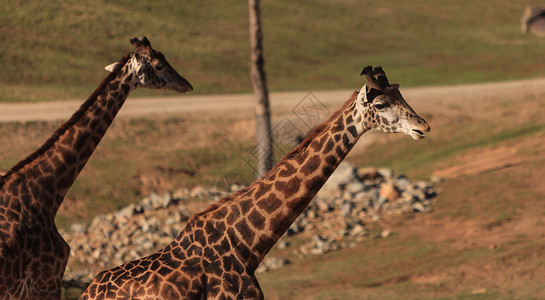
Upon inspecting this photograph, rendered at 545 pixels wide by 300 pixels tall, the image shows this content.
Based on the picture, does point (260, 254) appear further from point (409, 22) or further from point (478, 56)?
point (409, 22)

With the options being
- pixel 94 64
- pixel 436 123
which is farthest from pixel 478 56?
pixel 94 64

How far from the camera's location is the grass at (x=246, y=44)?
43656mm

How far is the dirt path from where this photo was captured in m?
36.2

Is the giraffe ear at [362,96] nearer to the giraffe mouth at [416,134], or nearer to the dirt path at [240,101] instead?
the giraffe mouth at [416,134]

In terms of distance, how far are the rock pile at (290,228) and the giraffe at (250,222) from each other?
13306mm

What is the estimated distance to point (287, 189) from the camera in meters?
10.2

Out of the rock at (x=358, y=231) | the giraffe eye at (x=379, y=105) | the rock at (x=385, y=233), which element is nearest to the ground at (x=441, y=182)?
the rock at (x=385, y=233)

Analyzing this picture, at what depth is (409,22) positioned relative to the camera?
2442 inches

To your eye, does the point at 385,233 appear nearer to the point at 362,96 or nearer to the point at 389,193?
the point at 389,193

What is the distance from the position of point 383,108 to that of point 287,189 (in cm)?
155

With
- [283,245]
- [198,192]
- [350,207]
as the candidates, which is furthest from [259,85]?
[283,245]

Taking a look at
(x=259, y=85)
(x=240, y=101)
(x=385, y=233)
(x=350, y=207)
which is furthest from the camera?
(x=240, y=101)

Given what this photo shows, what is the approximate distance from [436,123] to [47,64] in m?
20.7

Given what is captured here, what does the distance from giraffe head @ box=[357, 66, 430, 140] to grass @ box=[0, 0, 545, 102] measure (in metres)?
31.4
